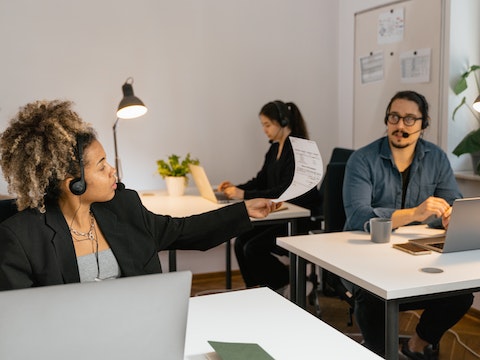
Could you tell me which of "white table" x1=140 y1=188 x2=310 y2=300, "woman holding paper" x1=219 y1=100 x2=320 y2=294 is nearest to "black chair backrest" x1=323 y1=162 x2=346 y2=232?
"white table" x1=140 y1=188 x2=310 y2=300

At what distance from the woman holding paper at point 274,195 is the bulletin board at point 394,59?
2.36 feet

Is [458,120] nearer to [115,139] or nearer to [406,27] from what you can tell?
[406,27]

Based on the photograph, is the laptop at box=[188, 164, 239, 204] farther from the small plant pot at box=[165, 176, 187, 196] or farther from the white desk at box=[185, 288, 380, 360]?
the white desk at box=[185, 288, 380, 360]

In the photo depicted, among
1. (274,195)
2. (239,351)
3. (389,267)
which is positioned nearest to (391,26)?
(274,195)

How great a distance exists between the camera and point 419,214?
7.64 feet

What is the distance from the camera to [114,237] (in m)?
1.75

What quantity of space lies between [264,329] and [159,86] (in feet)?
9.74

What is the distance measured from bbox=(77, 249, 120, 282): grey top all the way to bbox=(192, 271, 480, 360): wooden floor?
1829 millimetres

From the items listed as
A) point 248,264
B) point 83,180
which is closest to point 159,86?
point 248,264

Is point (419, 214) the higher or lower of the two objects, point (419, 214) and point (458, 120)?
the lower

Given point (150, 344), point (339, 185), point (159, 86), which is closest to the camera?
point (150, 344)

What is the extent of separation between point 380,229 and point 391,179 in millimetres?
438

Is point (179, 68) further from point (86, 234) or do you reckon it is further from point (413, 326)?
point (86, 234)

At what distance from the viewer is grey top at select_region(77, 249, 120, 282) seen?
5.45ft
